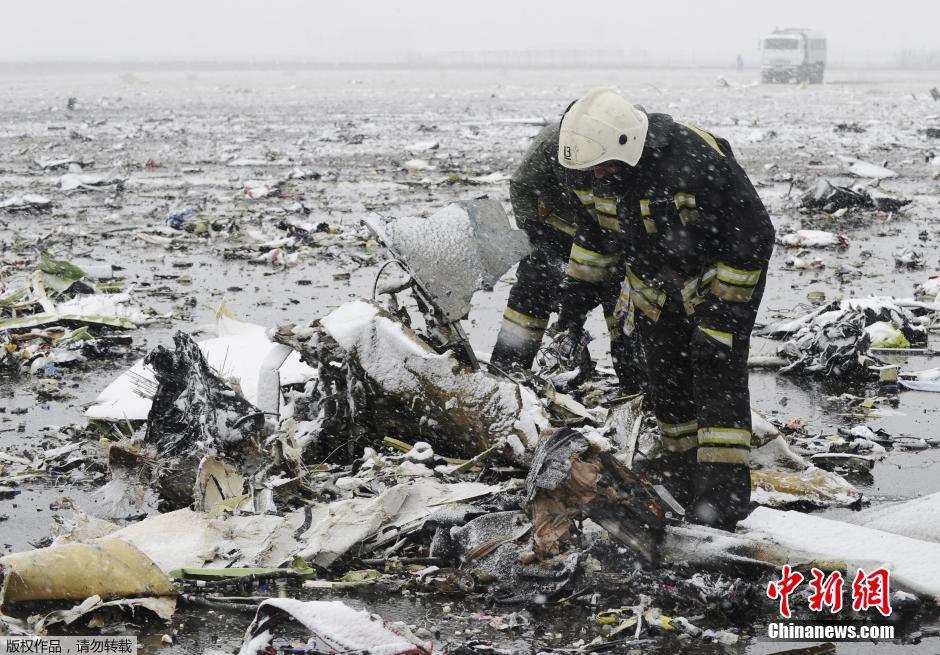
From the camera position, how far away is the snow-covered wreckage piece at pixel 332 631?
9.20 ft

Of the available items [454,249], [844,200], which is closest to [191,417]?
[454,249]

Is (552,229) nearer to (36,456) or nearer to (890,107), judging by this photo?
(36,456)

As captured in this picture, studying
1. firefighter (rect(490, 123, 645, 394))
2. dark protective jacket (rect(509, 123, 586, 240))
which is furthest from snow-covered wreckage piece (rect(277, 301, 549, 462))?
dark protective jacket (rect(509, 123, 586, 240))

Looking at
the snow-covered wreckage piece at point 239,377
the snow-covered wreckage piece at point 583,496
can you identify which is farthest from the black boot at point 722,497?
the snow-covered wreckage piece at point 239,377

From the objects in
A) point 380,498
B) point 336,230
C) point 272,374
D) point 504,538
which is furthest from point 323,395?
point 336,230

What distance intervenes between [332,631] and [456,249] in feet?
6.82

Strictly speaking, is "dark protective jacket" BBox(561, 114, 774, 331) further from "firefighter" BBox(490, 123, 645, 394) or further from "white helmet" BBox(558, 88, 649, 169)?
"firefighter" BBox(490, 123, 645, 394)

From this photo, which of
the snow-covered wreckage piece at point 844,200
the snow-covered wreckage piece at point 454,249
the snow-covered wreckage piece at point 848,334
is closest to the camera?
the snow-covered wreckage piece at point 454,249

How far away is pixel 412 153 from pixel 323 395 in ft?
44.0

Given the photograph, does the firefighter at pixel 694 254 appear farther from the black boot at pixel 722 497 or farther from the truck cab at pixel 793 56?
the truck cab at pixel 793 56

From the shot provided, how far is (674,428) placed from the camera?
4211mm

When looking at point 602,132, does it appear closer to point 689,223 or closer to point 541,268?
point 689,223

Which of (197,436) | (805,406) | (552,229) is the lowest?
(805,406)

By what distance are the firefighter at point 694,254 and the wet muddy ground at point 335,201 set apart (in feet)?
2.26
